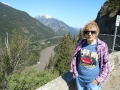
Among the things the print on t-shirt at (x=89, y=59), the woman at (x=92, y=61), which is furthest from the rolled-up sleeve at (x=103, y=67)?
the print on t-shirt at (x=89, y=59)

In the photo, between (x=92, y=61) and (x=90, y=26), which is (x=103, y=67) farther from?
(x=90, y=26)

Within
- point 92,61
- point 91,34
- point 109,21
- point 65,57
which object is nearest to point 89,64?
point 92,61

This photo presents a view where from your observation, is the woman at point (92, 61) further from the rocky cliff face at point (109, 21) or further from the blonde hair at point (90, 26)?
the rocky cliff face at point (109, 21)

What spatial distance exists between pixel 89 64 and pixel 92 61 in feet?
0.27

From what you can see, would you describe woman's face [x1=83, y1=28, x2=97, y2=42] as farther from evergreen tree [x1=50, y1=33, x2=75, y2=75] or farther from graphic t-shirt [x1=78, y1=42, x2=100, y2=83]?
evergreen tree [x1=50, y1=33, x2=75, y2=75]

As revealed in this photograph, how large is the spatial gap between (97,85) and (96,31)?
107 centimetres

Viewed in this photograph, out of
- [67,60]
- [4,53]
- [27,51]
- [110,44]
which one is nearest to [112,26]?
[67,60]

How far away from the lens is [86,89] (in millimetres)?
3873

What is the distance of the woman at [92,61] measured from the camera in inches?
143

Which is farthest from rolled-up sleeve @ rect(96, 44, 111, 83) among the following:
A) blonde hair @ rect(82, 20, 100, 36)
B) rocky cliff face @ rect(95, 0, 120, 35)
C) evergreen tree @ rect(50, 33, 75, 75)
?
evergreen tree @ rect(50, 33, 75, 75)

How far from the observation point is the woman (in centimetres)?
363

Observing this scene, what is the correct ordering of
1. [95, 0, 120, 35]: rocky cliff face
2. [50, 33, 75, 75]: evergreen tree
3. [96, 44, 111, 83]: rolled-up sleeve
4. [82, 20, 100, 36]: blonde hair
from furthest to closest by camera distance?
[50, 33, 75, 75]: evergreen tree → [95, 0, 120, 35]: rocky cliff face → [82, 20, 100, 36]: blonde hair → [96, 44, 111, 83]: rolled-up sleeve

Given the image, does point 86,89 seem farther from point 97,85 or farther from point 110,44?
point 110,44

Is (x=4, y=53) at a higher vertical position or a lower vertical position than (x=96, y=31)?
lower
